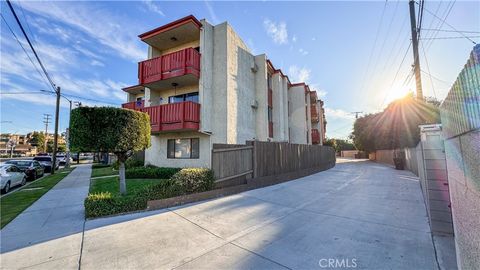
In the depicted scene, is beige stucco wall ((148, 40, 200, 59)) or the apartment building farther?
beige stucco wall ((148, 40, 200, 59))

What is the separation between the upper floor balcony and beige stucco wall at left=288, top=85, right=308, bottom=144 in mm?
14131

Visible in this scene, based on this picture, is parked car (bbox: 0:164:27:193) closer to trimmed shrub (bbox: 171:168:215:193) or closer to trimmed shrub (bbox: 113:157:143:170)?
trimmed shrub (bbox: 113:157:143:170)

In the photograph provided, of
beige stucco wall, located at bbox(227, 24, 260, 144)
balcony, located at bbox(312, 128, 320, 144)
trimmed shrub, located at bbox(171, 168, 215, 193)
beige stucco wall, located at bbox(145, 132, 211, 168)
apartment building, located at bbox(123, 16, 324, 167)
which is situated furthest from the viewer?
balcony, located at bbox(312, 128, 320, 144)

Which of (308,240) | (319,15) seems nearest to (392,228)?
(308,240)

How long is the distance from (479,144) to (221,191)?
7.52 meters

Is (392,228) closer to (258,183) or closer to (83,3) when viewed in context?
(258,183)

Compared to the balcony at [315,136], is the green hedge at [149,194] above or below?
below

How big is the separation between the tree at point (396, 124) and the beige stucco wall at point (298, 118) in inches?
342

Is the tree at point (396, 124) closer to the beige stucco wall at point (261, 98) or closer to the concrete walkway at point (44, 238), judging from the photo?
the beige stucco wall at point (261, 98)

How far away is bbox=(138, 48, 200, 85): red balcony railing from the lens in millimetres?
11789

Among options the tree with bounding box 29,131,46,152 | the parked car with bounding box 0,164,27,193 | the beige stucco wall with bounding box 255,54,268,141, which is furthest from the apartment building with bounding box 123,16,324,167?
the tree with bounding box 29,131,46,152

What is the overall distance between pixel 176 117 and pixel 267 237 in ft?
29.3

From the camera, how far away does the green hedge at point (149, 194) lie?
5.93m

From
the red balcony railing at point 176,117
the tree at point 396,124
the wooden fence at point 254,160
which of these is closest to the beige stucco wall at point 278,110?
the wooden fence at point 254,160
